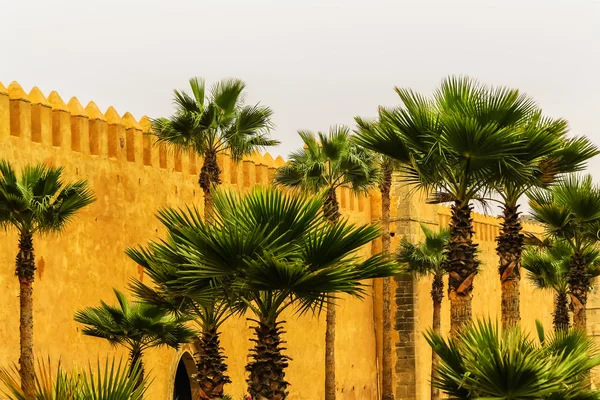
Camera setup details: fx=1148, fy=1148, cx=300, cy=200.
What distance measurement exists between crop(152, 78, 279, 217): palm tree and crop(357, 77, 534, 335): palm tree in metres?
4.02

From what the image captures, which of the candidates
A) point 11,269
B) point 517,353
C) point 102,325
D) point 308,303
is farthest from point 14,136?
point 517,353

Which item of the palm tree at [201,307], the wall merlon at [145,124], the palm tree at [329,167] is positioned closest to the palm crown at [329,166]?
the palm tree at [329,167]

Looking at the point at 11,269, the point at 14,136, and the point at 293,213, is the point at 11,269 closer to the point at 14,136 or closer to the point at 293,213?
the point at 14,136

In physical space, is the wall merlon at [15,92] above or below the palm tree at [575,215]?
above

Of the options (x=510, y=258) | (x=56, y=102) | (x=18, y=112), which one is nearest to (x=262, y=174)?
(x=56, y=102)

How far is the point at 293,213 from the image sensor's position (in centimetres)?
Answer: 984

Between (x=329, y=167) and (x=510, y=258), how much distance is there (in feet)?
20.0

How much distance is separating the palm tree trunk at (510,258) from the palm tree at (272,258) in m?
3.58

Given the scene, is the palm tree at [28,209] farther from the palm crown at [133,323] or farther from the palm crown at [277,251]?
the palm crown at [277,251]

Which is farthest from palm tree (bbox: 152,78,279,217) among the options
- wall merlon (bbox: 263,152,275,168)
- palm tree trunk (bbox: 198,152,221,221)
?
wall merlon (bbox: 263,152,275,168)

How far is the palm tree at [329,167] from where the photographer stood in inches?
732

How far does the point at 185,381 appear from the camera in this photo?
63.5ft

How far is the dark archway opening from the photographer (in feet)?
62.9

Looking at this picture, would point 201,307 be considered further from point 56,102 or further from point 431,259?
point 431,259
